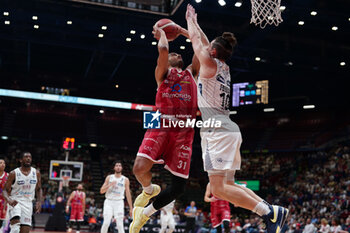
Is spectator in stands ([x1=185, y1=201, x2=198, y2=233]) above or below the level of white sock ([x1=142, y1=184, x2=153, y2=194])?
below

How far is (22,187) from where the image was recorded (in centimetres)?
810

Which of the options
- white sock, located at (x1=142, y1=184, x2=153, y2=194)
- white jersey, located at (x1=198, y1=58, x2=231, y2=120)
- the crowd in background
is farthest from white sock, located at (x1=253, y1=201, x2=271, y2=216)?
the crowd in background

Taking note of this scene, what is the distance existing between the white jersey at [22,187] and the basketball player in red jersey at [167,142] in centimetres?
328

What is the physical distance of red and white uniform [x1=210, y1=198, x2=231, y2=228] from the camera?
1062 centimetres

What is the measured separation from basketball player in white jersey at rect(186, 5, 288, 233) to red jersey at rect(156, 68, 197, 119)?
0.58m

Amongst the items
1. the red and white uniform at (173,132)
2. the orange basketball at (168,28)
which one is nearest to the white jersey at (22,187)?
the red and white uniform at (173,132)

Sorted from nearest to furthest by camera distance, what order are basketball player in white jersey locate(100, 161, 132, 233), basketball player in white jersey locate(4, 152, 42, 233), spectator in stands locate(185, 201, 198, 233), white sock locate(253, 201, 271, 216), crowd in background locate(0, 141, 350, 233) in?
white sock locate(253, 201, 271, 216) → basketball player in white jersey locate(4, 152, 42, 233) → basketball player in white jersey locate(100, 161, 132, 233) → spectator in stands locate(185, 201, 198, 233) → crowd in background locate(0, 141, 350, 233)

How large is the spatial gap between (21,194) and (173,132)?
3987 millimetres

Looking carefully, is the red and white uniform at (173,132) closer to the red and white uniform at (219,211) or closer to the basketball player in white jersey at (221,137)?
the basketball player in white jersey at (221,137)

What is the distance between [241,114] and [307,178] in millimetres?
8001

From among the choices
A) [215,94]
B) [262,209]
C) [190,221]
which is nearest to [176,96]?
[215,94]

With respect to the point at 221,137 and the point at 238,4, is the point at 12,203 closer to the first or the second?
the point at 221,137

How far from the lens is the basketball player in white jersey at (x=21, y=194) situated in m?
7.75

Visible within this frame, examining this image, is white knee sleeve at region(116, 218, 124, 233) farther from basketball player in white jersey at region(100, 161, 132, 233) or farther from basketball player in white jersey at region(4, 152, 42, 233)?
basketball player in white jersey at region(4, 152, 42, 233)
